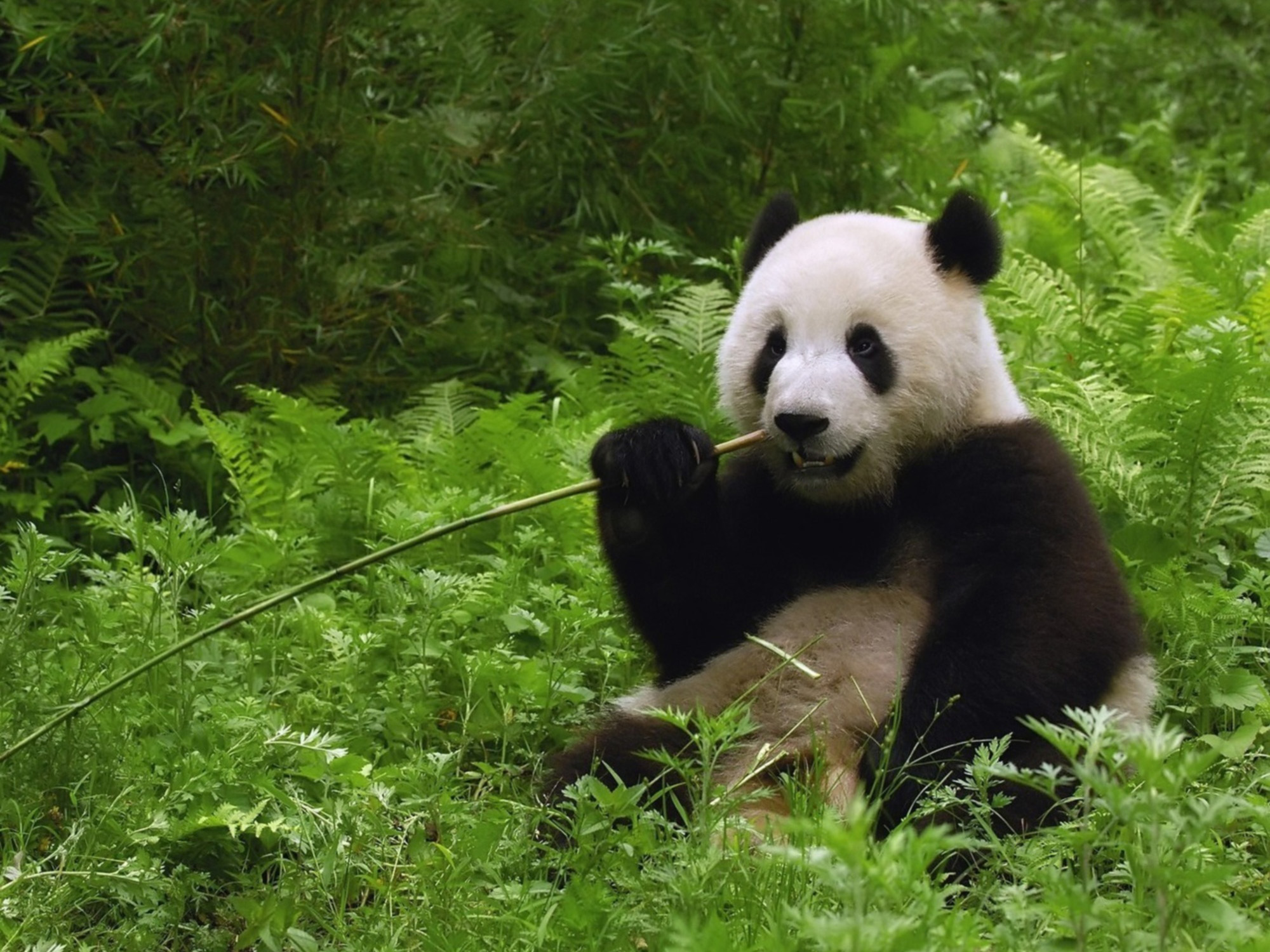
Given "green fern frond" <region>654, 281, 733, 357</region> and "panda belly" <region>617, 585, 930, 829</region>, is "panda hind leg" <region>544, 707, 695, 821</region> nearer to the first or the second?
"panda belly" <region>617, 585, 930, 829</region>

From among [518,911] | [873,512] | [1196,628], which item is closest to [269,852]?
[518,911]

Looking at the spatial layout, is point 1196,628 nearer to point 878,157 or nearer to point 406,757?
point 406,757

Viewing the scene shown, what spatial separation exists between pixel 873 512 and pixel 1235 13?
8.36 meters

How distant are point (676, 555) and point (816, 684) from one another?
0.62 meters

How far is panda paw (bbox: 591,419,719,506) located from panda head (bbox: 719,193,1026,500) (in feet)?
0.68

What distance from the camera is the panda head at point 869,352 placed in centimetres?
424

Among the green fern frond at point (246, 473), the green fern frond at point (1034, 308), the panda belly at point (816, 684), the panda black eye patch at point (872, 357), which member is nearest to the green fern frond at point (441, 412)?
the green fern frond at point (246, 473)

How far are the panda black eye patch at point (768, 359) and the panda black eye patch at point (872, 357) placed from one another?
0.21 meters

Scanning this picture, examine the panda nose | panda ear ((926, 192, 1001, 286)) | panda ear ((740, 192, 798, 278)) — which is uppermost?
panda ear ((926, 192, 1001, 286))

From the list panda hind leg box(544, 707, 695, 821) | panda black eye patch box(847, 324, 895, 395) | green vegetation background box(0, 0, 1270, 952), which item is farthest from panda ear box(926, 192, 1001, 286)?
panda hind leg box(544, 707, 695, 821)

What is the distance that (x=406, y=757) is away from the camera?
4.43 m

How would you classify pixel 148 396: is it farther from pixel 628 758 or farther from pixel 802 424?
pixel 802 424

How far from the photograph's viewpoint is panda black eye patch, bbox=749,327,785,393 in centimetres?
448

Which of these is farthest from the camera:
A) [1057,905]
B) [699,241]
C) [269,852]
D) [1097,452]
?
[699,241]
